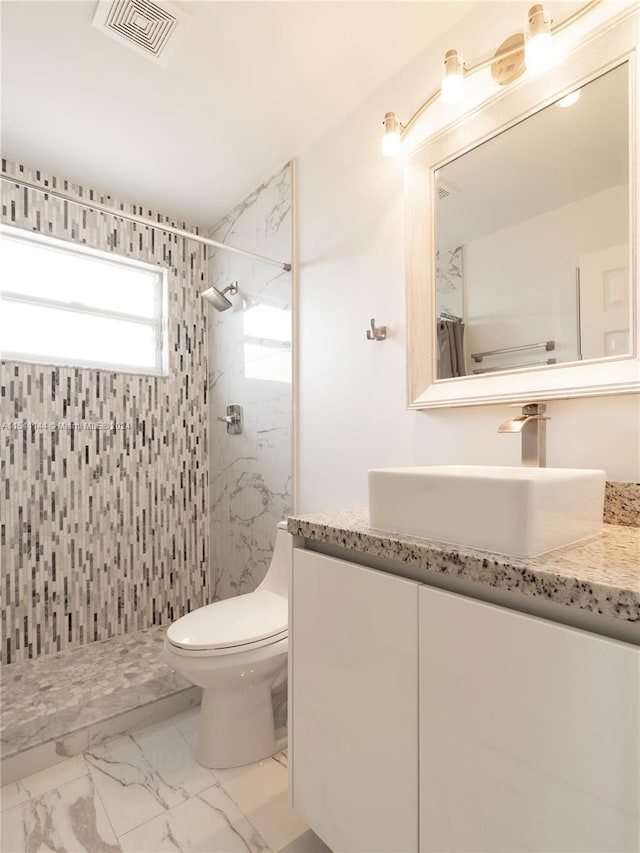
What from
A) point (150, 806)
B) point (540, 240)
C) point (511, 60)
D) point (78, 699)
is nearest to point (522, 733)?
point (540, 240)

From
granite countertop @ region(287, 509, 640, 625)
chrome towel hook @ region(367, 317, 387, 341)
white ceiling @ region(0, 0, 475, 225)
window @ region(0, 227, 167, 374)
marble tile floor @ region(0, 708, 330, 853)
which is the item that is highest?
white ceiling @ region(0, 0, 475, 225)

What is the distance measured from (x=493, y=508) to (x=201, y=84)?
1811mm

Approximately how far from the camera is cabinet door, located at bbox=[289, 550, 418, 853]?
90cm

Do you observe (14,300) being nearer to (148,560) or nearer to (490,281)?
(148,560)

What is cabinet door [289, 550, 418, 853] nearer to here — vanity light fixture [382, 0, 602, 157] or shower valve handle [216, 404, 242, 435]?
vanity light fixture [382, 0, 602, 157]

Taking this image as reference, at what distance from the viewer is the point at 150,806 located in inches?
54.9

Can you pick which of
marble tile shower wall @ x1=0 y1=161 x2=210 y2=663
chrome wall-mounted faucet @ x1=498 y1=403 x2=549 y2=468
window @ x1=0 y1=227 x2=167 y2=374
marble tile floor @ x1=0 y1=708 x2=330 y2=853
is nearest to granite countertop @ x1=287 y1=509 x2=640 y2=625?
chrome wall-mounted faucet @ x1=498 y1=403 x2=549 y2=468

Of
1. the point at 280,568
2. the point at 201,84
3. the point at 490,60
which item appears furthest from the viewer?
the point at 280,568

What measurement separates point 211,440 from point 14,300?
3.90ft

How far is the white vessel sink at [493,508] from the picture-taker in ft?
2.57

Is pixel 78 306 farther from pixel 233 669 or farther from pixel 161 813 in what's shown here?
pixel 161 813

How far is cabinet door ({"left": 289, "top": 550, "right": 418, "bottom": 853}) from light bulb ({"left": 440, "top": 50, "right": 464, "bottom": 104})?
1.29 m

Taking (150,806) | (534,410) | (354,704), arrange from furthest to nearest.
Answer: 1. (150,806)
2. (534,410)
3. (354,704)

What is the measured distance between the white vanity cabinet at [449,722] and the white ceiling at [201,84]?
64.9 inches
